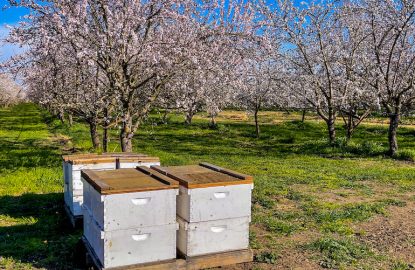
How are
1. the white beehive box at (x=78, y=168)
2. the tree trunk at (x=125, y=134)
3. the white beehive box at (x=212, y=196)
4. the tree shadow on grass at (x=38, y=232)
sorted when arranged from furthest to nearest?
1. the tree trunk at (x=125, y=134)
2. the white beehive box at (x=78, y=168)
3. the tree shadow on grass at (x=38, y=232)
4. the white beehive box at (x=212, y=196)

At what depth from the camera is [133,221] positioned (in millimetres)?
6078

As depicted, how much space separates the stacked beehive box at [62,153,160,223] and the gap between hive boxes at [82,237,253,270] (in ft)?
6.72

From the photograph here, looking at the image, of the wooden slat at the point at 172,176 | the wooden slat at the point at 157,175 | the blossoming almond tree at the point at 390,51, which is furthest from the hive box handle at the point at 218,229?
the blossoming almond tree at the point at 390,51

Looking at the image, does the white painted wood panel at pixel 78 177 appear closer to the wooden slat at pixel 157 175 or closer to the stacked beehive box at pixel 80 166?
the stacked beehive box at pixel 80 166

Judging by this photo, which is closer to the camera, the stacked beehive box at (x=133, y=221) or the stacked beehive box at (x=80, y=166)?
the stacked beehive box at (x=133, y=221)

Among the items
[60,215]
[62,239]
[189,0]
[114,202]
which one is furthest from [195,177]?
[189,0]

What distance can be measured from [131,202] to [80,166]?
3.30 meters

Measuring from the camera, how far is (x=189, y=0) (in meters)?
12.9

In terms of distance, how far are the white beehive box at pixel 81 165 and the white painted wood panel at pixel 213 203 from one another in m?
2.83

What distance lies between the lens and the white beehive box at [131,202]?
234 inches

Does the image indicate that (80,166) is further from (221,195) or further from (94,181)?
(221,195)

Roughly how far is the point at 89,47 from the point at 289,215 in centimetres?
726

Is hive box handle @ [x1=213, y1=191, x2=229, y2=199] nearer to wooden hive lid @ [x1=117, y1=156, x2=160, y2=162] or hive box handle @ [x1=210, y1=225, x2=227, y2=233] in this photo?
hive box handle @ [x1=210, y1=225, x2=227, y2=233]

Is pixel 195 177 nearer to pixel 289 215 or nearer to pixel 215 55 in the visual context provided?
pixel 289 215
